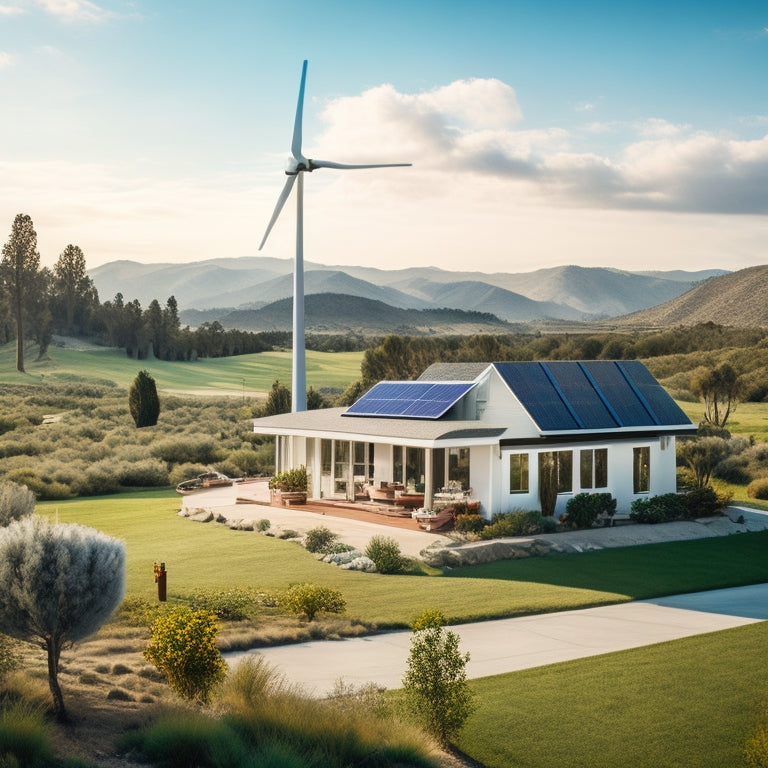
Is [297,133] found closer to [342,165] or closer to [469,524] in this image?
[342,165]

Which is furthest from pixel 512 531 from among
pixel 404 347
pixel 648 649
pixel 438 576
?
pixel 404 347

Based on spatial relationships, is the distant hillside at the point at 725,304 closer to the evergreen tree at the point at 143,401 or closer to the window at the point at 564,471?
the evergreen tree at the point at 143,401

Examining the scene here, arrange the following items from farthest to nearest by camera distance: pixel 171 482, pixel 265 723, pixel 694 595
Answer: pixel 171 482, pixel 694 595, pixel 265 723

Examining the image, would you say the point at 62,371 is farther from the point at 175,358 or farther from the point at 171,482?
the point at 171,482

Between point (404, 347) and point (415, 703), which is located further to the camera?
point (404, 347)

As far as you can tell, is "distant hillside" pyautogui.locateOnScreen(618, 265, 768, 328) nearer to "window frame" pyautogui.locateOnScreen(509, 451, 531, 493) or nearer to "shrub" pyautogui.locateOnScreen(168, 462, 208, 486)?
"shrub" pyautogui.locateOnScreen(168, 462, 208, 486)

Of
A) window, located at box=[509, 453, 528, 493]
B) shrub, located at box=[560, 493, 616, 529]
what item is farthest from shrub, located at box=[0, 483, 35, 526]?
shrub, located at box=[560, 493, 616, 529]
